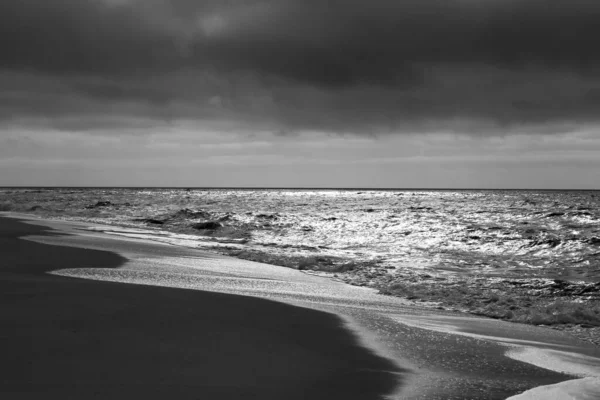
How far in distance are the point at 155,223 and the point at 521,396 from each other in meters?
27.0

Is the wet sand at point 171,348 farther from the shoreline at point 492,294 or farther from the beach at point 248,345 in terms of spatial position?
the shoreline at point 492,294

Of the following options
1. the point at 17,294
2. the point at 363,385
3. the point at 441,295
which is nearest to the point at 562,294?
the point at 441,295

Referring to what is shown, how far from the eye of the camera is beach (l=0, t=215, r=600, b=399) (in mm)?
4637

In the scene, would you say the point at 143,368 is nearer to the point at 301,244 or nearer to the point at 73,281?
the point at 73,281

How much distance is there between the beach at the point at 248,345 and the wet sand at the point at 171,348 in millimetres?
16

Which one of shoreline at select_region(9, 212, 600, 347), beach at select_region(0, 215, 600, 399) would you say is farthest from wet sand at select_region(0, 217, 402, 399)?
shoreline at select_region(9, 212, 600, 347)

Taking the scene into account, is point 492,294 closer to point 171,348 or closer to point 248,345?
point 248,345

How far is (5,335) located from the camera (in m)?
5.48

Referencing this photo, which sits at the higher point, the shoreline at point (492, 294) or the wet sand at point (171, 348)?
the wet sand at point (171, 348)

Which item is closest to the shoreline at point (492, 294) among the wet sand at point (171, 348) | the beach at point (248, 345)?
the beach at point (248, 345)

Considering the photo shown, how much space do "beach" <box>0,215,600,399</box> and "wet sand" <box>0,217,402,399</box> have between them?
0.6 inches

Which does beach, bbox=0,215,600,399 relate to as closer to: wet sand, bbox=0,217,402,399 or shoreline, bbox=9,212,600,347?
wet sand, bbox=0,217,402,399

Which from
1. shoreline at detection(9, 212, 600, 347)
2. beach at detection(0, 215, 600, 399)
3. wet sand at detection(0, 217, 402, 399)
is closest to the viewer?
wet sand at detection(0, 217, 402, 399)

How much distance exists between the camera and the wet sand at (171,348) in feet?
14.7
